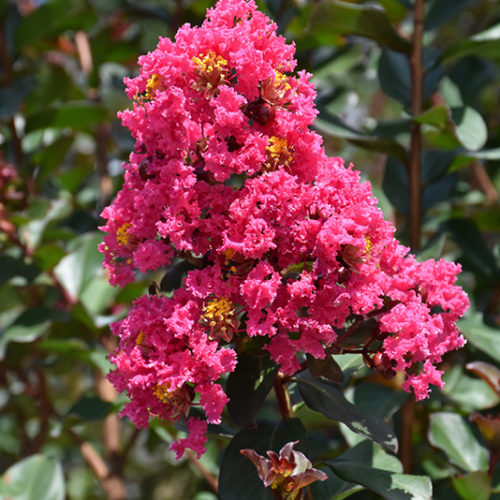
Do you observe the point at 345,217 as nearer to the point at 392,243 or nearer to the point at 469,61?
the point at 392,243

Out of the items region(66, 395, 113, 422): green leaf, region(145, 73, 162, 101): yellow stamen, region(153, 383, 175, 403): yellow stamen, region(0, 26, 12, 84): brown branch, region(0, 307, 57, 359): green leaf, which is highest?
region(145, 73, 162, 101): yellow stamen

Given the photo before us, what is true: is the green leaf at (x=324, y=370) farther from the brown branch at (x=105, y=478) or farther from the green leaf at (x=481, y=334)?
the brown branch at (x=105, y=478)

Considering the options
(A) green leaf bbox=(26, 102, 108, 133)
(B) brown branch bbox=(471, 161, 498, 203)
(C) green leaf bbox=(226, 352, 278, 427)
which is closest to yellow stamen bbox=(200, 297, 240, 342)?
(C) green leaf bbox=(226, 352, 278, 427)

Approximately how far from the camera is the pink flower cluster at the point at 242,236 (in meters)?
0.83

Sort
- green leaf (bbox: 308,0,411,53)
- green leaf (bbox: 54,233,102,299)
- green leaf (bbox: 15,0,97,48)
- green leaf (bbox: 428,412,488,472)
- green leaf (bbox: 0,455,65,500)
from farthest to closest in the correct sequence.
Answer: green leaf (bbox: 15,0,97,48) → green leaf (bbox: 54,233,102,299) → green leaf (bbox: 0,455,65,500) → green leaf (bbox: 308,0,411,53) → green leaf (bbox: 428,412,488,472)

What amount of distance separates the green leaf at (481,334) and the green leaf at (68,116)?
3.71ft

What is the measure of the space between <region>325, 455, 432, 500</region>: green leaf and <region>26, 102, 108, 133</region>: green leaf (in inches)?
49.0

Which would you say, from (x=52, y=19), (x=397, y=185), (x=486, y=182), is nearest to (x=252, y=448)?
(x=397, y=185)

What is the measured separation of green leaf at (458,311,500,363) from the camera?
1.37m

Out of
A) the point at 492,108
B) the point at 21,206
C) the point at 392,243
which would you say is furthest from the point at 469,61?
the point at 492,108

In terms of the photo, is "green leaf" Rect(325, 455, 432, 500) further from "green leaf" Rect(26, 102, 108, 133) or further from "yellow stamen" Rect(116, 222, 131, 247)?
"green leaf" Rect(26, 102, 108, 133)

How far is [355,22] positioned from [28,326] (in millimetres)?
1084

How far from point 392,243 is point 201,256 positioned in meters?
0.27

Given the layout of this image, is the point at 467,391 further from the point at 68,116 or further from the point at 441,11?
the point at 68,116
